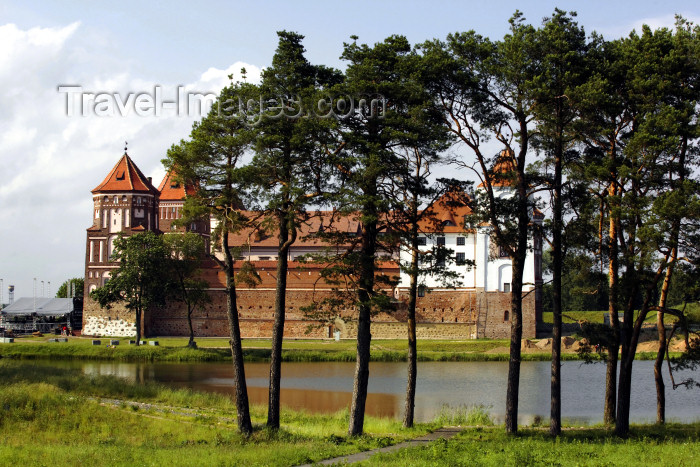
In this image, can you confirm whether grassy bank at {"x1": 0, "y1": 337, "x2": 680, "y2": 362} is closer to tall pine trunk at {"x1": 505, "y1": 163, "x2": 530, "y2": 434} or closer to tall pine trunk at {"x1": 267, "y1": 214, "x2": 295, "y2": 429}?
tall pine trunk at {"x1": 267, "y1": 214, "x2": 295, "y2": 429}

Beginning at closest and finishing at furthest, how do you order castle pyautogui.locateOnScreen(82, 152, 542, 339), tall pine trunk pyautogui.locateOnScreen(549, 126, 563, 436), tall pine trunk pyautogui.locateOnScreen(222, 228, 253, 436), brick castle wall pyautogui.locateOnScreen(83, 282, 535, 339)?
1. tall pine trunk pyautogui.locateOnScreen(549, 126, 563, 436)
2. tall pine trunk pyautogui.locateOnScreen(222, 228, 253, 436)
3. brick castle wall pyautogui.locateOnScreen(83, 282, 535, 339)
4. castle pyautogui.locateOnScreen(82, 152, 542, 339)

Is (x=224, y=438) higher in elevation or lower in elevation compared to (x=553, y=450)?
lower

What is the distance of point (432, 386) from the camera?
33.9 metres

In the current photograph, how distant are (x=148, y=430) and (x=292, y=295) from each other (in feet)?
134

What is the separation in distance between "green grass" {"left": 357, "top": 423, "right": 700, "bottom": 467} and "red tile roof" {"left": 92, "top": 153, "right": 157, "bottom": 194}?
162ft

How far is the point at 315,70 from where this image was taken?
66.1 feet

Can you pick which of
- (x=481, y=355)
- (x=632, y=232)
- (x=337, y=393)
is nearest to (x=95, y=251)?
(x=481, y=355)

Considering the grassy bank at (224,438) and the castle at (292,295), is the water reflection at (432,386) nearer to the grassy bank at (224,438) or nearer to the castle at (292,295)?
the grassy bank at (224,438)

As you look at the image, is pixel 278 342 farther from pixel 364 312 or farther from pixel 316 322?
pixel 316 322

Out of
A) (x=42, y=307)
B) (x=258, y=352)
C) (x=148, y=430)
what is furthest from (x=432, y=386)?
(x=42, y=307)

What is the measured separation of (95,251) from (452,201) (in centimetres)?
4895

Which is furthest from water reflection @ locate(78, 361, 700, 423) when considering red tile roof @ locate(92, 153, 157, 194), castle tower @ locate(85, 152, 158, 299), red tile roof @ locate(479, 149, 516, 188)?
red tile roof @ locate(92, 153, 157, 194)

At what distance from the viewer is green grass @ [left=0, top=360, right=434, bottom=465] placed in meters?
14.1

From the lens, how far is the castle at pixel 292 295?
57500 mm
